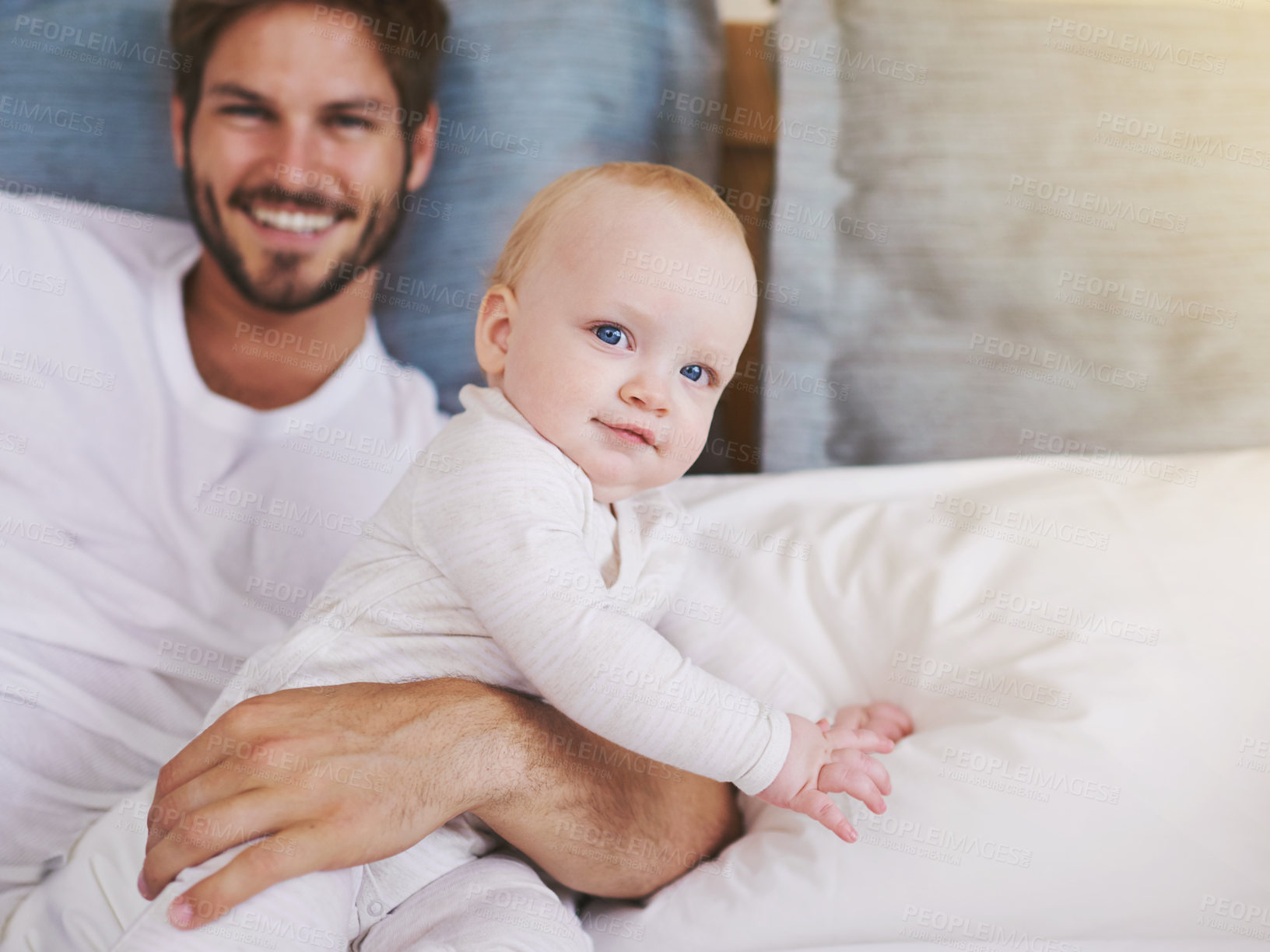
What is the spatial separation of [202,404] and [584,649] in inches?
32.7

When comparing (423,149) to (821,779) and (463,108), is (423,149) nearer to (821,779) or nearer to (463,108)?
(463,108)

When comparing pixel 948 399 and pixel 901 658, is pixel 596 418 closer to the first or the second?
pixel 901 658

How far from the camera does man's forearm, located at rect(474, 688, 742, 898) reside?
893 mm

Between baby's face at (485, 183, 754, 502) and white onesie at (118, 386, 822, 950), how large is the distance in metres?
0.04

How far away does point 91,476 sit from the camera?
1281mm

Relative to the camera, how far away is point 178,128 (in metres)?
1.36

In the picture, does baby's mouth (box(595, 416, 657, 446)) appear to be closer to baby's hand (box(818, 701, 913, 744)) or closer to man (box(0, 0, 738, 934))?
baby's hand (box(818, 701, 913, 744))

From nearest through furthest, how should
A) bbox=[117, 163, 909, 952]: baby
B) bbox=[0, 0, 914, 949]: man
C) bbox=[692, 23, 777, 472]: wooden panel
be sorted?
bbox=[117, 163, 909, 952]: baby
bbox=[0, 0, 914, 949]: man
bbox=[692, 23, 777, 472]: wooden panel

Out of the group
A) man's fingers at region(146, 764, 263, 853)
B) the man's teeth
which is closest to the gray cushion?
the man's teeth

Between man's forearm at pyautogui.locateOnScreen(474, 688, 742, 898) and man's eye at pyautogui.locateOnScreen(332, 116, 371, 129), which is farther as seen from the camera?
man's eye at pyautogui.locateOnScreen(332, 116, 371, 129)

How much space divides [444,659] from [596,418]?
11.2 inches

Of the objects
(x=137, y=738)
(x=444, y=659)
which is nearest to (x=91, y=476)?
(x=137, y=738)

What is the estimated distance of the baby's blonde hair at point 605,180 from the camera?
93 centimetres

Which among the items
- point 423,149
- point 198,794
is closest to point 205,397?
point 423,149
